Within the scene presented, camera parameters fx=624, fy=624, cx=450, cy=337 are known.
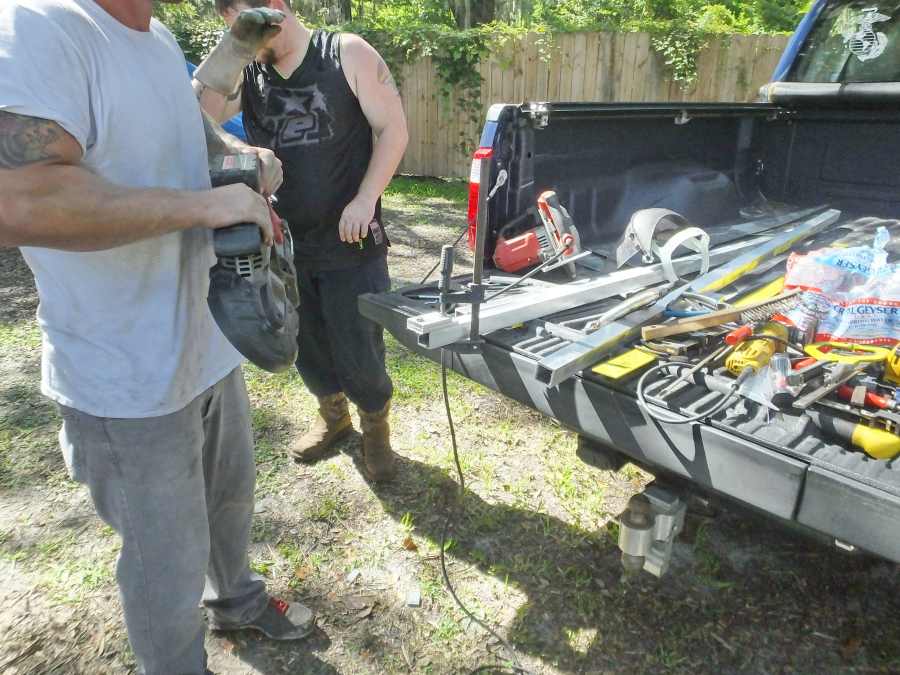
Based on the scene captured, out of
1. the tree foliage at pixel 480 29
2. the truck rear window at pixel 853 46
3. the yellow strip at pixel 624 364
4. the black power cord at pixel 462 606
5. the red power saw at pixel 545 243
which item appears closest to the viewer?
the yellow strip at pixel 624 364

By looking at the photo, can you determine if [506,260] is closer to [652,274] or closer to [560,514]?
[652,274]

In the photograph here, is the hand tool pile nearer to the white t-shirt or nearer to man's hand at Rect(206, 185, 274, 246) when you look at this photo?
man's hand at Rect(206, 185, 274, 246)

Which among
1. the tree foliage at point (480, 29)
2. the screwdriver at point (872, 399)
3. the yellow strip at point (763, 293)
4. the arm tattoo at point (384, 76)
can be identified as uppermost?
the tree foliage at point (480, 29)

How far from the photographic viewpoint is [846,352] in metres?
1.71

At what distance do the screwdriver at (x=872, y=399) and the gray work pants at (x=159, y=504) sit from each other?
1620mm

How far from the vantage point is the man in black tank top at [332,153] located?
2.40m

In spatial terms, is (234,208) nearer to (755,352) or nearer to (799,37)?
(755,352)

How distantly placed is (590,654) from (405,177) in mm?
9456

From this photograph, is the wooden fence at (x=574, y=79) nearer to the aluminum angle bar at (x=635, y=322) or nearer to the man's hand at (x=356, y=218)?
the aluminum angle bar at (x=635, y=322)

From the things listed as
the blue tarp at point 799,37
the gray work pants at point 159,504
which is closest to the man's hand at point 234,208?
the gray work pants at point 159,504

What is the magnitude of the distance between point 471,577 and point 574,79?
8.60m

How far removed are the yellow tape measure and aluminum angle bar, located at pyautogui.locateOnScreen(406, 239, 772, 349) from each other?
623 millimetres

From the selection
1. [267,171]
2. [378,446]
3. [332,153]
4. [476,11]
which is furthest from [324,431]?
[476,11]

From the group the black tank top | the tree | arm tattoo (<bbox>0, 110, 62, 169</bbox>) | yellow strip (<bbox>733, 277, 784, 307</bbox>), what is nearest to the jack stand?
yellow strip (<bbox>733, 277, 784, 307</bbox>)
